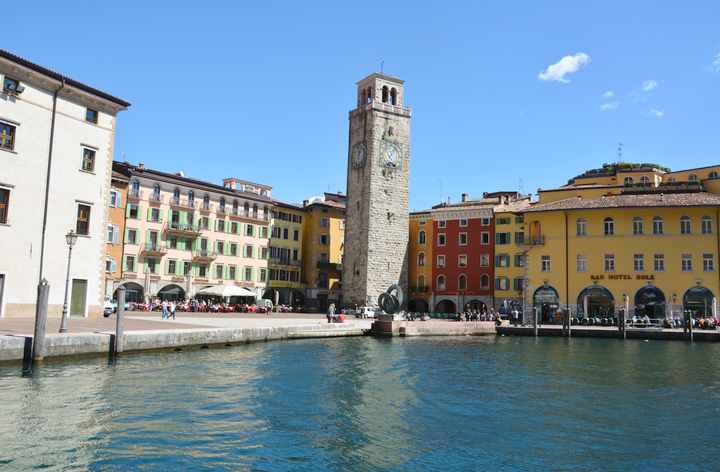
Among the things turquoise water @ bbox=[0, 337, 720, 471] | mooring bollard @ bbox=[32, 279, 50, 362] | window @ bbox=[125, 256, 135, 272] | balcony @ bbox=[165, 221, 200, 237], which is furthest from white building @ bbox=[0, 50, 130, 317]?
balcony @ bbox=[165, 221, 200, 237]

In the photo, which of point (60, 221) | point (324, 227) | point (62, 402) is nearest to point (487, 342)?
point (60, 221)

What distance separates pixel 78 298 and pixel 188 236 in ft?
103

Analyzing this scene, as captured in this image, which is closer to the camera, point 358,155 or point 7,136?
point 7,136

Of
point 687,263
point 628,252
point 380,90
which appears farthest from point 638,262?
point 380,90

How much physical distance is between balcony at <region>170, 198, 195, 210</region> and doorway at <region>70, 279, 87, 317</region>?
30.2 m

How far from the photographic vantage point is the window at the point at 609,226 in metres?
55.5

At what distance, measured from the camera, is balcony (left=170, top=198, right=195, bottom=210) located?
6172 cm

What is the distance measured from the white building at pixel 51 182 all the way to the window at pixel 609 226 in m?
40.2

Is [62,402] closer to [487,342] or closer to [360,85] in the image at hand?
[487,342]

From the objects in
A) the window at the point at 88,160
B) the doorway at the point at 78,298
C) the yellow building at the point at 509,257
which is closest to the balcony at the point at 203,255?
the yellow building at the point at 509,257

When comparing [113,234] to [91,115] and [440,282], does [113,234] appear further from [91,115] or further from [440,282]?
[440,282]

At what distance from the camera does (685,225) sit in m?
53.1

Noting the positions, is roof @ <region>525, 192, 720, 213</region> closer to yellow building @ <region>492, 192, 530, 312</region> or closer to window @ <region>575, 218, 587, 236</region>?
window @ <region>575, 218, 587, 236</region>

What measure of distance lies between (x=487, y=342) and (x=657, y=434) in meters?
25.7
